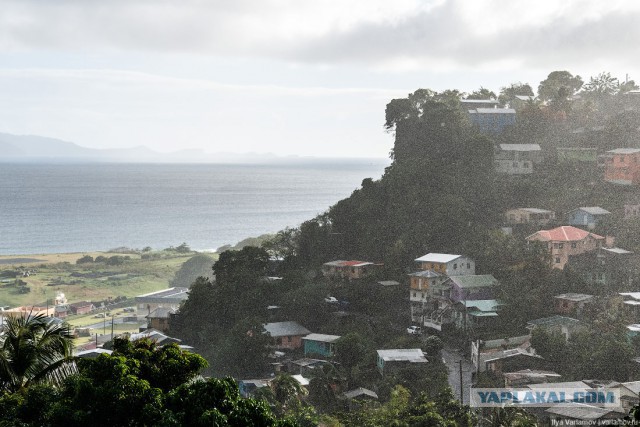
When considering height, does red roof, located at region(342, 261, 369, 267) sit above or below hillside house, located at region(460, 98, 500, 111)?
below

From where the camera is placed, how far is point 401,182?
4862 cm

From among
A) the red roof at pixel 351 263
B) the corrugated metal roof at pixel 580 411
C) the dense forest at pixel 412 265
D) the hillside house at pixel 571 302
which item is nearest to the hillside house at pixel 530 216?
the dense forest at pixel 412 265

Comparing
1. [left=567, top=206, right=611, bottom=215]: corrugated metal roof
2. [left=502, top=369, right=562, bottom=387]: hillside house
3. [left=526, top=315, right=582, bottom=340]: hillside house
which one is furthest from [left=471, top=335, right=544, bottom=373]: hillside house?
[left=567, top=206, right=611, bottom=215]: corrugated metal roof

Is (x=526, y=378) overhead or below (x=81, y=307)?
overhead

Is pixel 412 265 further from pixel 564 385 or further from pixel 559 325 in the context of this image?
pixel 564 385

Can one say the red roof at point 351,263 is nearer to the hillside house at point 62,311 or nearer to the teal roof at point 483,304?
the teal roof at point 483,304

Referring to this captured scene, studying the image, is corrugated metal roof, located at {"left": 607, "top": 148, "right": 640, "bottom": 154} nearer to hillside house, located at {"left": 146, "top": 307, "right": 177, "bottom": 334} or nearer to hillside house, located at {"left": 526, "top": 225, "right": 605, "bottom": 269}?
hillside house, located at {"left": 526, "top": 225, "right": 605, "bottom": 269}

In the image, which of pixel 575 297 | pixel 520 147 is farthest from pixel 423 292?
pixel 520 147

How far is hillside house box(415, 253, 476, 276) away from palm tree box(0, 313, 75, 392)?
28.6 metres

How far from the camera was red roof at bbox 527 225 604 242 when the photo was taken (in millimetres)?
42312

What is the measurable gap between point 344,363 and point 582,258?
15.1 meters

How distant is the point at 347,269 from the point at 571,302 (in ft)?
40.6

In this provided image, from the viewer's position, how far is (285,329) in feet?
132

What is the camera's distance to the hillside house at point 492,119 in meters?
53.8
